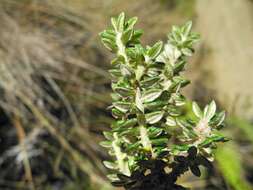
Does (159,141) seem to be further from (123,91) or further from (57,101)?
(57,101)

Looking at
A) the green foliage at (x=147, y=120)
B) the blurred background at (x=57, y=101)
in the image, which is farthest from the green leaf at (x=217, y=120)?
the blurred background at (x=57, y=101)

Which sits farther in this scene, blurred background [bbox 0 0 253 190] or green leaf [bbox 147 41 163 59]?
blurred background [bbox 0 0 253 190]

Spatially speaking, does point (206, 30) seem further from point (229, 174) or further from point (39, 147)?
point (229, 174)

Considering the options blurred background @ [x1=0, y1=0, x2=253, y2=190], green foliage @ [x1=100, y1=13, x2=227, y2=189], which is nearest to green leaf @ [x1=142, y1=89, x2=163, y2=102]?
green foliage @ [x1=100, y1=13, x2=227, y2=189]

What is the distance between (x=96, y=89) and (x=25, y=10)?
44cm

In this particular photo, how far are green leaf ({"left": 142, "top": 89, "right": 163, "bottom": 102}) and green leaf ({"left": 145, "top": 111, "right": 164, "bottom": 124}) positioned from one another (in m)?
0.01

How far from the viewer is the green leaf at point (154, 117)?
1.19 ft

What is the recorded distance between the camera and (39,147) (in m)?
1.88

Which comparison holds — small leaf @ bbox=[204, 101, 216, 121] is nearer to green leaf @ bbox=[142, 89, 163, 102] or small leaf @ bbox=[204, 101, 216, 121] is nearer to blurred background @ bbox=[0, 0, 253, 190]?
green leaf @ bbox=[142, 89, 163, 102]

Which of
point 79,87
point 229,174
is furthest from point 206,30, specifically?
point 229,174

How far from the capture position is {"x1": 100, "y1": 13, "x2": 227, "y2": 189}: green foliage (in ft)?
1.20

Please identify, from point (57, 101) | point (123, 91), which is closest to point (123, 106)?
point (123, 91)

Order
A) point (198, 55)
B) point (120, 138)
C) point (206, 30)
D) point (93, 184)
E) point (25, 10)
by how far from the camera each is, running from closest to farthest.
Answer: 1. point (120, 138)
2. point (93, 184)
3. point (25, 10)
4. point (198, 55)
5. point (206, 30)

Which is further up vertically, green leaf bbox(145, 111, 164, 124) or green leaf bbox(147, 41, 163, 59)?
green leaf bbox(147, 41, 163, 59)
